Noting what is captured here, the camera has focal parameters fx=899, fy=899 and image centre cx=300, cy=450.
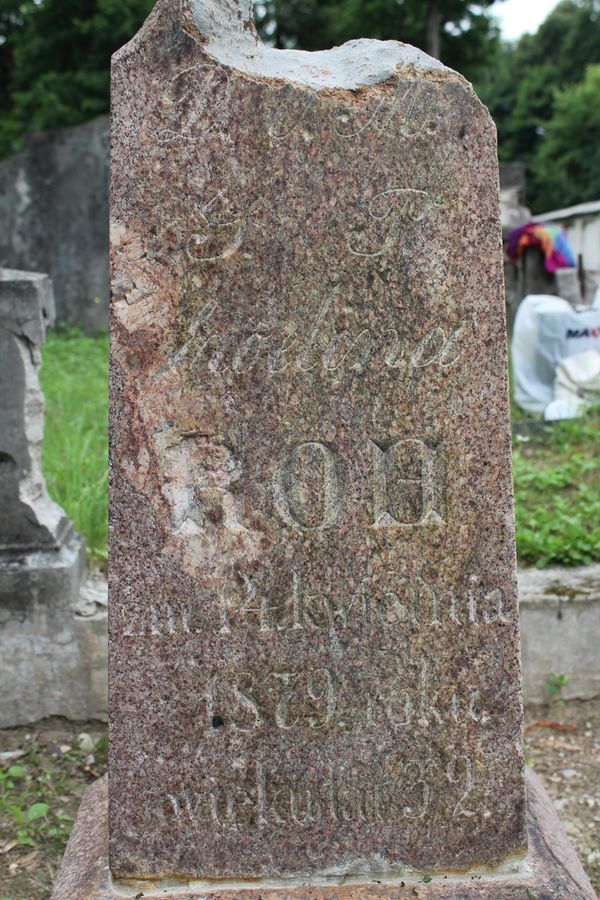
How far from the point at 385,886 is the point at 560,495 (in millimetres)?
2834

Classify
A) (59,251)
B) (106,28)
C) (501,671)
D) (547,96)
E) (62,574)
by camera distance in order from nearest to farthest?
(501,671), (62,574), (59,251), (106,28), (547,96)

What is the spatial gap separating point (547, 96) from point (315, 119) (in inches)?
1414

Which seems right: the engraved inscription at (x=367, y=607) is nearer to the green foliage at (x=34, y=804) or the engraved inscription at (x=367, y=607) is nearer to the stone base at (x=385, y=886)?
the stone base at (x=385, y=886)

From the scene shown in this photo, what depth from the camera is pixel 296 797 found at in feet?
6.35

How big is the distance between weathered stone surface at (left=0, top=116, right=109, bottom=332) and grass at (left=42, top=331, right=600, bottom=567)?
15.9ft

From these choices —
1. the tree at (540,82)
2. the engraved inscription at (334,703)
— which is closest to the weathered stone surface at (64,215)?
the engraved inscription at (334,703)

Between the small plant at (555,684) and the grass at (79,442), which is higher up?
the grass at (79,442)

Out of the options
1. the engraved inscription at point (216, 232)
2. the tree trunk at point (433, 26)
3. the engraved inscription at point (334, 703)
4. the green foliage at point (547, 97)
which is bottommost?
the engraved inscription at point (334, 703)

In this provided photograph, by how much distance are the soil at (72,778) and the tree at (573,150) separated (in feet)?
91.3

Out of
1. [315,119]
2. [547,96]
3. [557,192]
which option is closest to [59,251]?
[315,119]

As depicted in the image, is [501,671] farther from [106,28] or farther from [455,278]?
[106,28]

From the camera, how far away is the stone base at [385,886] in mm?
1890

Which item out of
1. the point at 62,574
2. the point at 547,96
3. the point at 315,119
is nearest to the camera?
the point at 315,119

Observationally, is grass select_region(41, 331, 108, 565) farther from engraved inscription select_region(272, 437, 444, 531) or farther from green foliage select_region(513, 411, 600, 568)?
engraved inscription select_region(272, 437, 444, 531)
